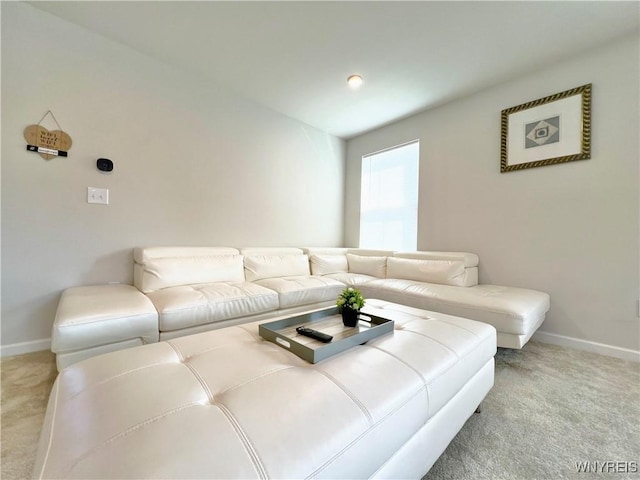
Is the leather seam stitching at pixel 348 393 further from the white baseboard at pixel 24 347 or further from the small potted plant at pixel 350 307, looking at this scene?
the white baseboard at pixel 24 347

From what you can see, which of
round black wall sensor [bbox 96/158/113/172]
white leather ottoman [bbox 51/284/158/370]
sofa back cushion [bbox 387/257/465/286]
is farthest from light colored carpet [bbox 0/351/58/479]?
sofa back cushion [bbox 387/257/465/286]

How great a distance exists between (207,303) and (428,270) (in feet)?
6.68

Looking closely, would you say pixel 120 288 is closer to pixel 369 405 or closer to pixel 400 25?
pixel 369 405

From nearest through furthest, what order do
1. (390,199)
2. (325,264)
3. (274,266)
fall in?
(274,266) → (325,264) → (390,199)

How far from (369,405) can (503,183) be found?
271 cm

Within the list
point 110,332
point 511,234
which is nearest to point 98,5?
point 110,332

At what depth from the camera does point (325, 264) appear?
3.11 metres

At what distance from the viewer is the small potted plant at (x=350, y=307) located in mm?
1277

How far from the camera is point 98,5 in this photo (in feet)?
5.91

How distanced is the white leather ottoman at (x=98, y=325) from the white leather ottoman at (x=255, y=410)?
0.61 meters

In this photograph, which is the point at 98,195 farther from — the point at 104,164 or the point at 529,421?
the point at 529,421

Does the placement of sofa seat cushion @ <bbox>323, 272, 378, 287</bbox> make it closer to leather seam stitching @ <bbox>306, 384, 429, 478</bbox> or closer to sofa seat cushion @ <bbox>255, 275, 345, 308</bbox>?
sofa seat cushion @ <bbox>255, 275, 345, 308</bbox>

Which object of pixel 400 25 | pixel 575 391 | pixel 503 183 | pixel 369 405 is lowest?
pixel 575 391

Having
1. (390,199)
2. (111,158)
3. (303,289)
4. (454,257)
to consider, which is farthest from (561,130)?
(111,158)
